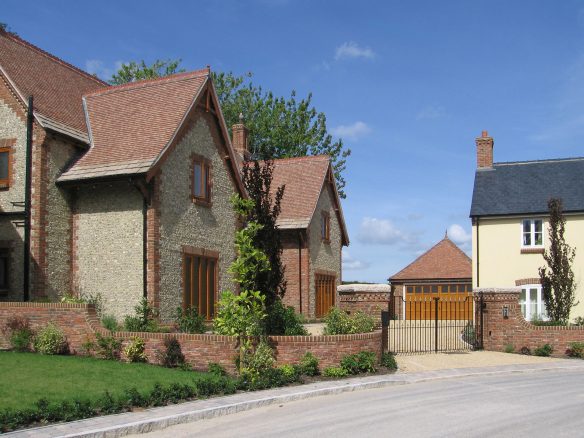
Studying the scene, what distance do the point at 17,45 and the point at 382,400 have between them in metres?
17.9

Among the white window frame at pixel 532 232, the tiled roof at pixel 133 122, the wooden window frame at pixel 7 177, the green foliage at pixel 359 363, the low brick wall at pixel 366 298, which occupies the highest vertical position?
the tiled roof at pixel 133 122

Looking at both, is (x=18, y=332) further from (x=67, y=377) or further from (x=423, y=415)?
(x=423, y=415)

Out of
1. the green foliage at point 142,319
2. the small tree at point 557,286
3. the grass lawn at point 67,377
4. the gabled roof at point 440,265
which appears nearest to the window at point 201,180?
the green foliage at point 142,319

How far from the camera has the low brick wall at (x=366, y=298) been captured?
61.9 feet

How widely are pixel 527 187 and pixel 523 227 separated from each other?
2.48m

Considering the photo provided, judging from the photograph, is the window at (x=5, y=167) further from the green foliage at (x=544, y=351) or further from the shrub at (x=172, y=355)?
the green foliage at (x=544, y=351)

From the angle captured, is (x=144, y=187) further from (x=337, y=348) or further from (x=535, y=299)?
(x=535, y=299)

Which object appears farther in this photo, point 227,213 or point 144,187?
point 227,213

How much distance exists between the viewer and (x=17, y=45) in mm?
23469

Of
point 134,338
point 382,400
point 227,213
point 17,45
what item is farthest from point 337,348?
point 17,45

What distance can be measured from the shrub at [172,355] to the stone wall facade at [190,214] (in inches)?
157

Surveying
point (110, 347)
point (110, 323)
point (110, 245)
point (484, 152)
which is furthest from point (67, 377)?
point (484, 152)

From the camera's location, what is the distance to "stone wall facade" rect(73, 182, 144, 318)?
66.3ft

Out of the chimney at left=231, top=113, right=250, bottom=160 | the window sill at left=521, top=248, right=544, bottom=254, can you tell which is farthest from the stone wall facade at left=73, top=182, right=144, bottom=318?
the window sill at left=521, top=248, right=544, bottom=254
